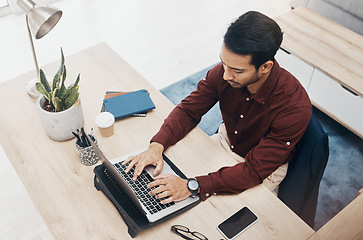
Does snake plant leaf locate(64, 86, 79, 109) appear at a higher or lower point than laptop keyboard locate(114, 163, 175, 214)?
higher

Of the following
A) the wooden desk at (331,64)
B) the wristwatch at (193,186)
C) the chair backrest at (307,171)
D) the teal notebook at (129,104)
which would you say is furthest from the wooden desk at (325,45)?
the wristwatch at (193,186)

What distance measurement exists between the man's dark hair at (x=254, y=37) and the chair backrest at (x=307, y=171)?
1.14 ft

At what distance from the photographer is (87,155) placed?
5.06ft

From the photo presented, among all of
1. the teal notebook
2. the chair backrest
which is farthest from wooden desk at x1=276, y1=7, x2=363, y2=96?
the teal notebook

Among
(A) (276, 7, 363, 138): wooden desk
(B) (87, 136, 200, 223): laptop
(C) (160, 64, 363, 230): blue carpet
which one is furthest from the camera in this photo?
(A) (276, 7, 363, 138): wooden desk

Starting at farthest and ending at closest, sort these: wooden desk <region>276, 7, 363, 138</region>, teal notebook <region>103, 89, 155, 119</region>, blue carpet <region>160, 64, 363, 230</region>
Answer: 1. wooden desk <region>276, 7, 363, 138</region>
2. blue carpet <region>160, 64, 363, 230</region>
3. teal notebook <region>103, 89, 155, 119</region>

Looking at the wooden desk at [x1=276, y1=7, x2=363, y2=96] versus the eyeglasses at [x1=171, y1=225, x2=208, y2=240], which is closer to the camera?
the eyeglasses at [x1=171, y1=225, x2=208, y2=240]

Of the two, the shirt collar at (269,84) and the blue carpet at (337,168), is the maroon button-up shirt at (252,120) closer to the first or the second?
the shirt collar at (269,84)

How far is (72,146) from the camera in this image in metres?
1.66

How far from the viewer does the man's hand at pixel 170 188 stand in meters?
1.43

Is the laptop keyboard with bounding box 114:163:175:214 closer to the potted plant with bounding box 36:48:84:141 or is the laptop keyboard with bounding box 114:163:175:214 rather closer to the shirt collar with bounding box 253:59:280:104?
the potted plant with bounding box 36:48:84:141

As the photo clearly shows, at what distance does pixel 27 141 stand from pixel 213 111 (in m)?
1.58

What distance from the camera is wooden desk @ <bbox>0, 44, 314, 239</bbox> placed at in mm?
1386

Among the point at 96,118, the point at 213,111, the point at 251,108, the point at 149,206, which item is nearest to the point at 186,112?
the point at 251,108
